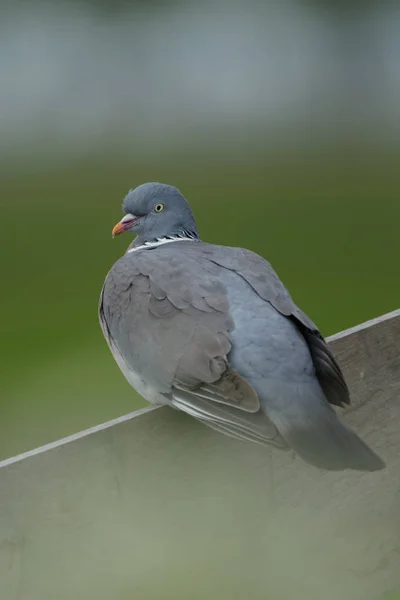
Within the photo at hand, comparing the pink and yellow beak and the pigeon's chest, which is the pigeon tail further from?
the pink and yellow beak

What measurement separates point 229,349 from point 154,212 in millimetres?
815

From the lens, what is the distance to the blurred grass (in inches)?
98.6

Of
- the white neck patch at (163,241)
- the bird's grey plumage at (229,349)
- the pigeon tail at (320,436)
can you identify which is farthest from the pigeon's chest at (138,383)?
the white neck patch at (163,241)

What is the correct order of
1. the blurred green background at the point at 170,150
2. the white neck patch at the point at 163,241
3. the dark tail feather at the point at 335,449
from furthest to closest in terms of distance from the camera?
the white neck patch at the point at 163,241
the blurred green background at the point at 170,150
the dark tail feather at the point at 335,449

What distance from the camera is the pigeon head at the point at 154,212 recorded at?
116 inches

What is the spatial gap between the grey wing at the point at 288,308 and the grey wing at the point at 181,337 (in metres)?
0.07

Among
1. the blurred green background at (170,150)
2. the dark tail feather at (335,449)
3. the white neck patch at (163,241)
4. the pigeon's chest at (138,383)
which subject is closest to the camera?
the dark tail feather at (335,449)

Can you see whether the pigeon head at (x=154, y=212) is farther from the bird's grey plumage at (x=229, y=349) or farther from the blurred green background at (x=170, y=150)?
the bird's grey plumage at (x=229, y=349)

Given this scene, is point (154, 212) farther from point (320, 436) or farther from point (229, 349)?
point (320, 436)

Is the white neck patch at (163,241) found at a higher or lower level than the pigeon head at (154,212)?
lower

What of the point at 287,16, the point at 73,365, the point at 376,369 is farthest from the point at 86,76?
the point at 376,369

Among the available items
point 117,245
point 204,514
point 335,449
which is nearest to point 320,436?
point 335,449

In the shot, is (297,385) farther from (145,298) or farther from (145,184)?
(145,184)

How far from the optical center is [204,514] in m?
2.14
